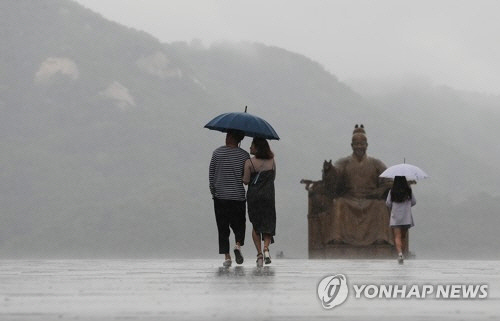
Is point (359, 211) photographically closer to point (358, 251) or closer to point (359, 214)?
point (359, 214)

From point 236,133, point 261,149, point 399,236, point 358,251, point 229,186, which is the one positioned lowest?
point 358,251

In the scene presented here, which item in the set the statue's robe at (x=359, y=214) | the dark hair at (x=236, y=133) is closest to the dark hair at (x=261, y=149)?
the dark hair at (x=236, y=133)

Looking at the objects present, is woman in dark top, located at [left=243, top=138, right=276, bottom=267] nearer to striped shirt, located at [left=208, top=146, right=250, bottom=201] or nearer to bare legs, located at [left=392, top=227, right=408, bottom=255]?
striped shirt, located at [left=208, top=146, right=250, bottom=201]

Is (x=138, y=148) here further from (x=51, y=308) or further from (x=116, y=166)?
(x=51, y=308)

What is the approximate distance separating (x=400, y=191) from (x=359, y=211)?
5503 millimetres

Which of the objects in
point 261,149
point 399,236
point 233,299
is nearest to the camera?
point 233,299

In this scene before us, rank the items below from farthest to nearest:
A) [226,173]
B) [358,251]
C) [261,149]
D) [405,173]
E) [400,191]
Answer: [358,251] → [400,191] → [405,173] → [261,149] → [226,173]

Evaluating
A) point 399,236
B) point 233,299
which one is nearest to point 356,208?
point 399,236

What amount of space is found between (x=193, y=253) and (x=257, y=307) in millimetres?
151844

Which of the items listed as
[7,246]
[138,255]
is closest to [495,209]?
[138,255]

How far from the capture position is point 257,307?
289 inches

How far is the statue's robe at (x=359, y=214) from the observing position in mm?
24719

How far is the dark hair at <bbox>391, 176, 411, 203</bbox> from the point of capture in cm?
1920

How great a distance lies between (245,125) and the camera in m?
14.8
